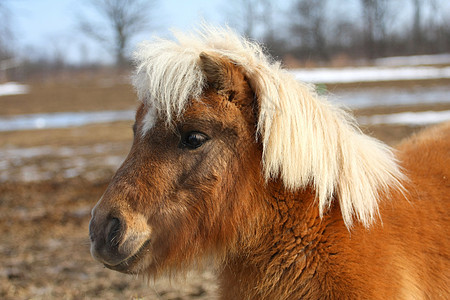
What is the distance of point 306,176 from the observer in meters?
1.85

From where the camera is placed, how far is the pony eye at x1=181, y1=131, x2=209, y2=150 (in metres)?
1.87

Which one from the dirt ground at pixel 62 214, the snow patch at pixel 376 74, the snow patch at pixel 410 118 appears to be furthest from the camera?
the snow patch at pixel 376 74

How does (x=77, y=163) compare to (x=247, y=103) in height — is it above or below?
below

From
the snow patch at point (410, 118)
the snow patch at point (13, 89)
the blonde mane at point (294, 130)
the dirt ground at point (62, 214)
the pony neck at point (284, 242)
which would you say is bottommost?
the snow patch at point (410, 118)

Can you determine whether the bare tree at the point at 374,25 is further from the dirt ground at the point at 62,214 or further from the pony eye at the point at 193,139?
the pony eye at the point at 193,139

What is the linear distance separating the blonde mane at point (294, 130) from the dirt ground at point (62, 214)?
2.11ft

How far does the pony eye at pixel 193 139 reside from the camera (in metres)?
1.87

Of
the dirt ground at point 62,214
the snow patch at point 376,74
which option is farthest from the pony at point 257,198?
the snow patch at point 376,74

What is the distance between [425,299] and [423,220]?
34 centimetres

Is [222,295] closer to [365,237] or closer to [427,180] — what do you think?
[365,237]

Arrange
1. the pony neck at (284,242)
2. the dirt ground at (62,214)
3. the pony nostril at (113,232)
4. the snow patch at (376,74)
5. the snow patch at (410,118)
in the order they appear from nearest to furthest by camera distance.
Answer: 1. the pony nostril at (113,232)
2. the pony neck at (284,242)
3. the dirt ground at (62,214)
4. the snow patch at (410,118)
5. the snow patch at (376,74)

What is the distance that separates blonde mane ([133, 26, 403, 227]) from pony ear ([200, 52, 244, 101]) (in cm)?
4

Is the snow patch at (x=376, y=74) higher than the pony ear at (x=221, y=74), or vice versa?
the pony ear at (x=221, y=74)

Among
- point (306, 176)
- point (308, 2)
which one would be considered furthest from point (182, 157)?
point (308, 2)
